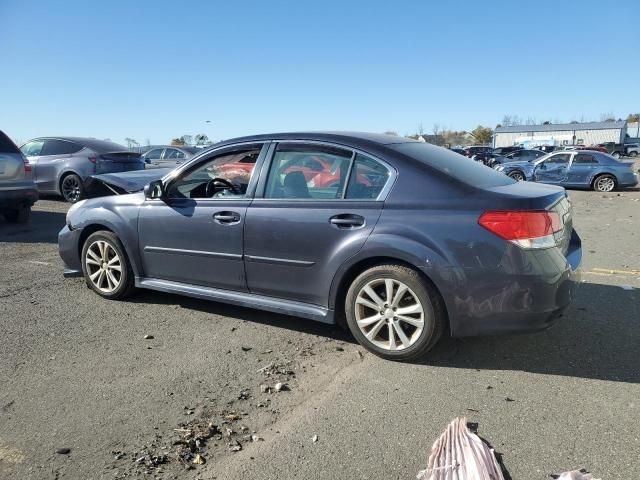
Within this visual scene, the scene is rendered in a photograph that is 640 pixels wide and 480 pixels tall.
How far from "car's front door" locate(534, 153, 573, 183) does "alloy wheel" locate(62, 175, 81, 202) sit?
1496 cm

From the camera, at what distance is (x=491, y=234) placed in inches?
133

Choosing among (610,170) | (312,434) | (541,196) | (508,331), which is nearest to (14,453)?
A: (312,434)

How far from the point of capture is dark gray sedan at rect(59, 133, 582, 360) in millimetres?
3400

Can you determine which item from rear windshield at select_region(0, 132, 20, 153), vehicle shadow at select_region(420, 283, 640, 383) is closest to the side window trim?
vehicle shadow at select_region(420, 283, 640, 383)

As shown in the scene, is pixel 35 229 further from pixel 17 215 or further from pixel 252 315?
pixel 252 315

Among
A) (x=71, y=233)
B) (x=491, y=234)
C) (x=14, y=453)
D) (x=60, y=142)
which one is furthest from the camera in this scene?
(x=60, y=142)

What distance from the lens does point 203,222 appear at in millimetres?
4430

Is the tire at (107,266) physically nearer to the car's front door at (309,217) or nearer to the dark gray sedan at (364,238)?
the dark gray sedan at (364,238)

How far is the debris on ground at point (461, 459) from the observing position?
235cm

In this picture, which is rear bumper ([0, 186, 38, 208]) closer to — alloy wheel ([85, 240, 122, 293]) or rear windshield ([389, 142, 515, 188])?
alloy wheel ([85, 240, 122, 293])

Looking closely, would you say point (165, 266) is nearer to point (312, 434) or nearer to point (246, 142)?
point (246, 142)

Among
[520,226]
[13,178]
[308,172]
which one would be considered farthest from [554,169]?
[520,226]

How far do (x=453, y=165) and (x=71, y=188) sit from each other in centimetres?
1077

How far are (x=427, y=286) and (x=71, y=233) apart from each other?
3.80 meters
